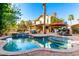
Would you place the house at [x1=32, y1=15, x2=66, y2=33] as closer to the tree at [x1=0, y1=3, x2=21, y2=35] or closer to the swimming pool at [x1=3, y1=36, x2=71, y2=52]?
the swimming pool at [x1=3, y1=36, x2=71, y2=52]

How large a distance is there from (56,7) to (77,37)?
0.37 meters

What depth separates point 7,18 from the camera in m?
1.71

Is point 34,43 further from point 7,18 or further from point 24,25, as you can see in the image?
point 7,18

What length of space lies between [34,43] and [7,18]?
379 millimetres

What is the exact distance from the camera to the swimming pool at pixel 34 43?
66.3 inches

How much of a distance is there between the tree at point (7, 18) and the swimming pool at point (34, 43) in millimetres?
113

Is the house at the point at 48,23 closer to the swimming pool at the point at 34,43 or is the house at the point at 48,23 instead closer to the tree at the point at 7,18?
the swimming pool at the point at 34,43

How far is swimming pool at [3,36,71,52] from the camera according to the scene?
1.68 meters

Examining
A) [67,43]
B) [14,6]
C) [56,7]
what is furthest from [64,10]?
[14,6]

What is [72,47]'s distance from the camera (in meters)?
1.68

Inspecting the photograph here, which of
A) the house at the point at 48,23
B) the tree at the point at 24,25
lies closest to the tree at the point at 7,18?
the tree at the point at 24,25

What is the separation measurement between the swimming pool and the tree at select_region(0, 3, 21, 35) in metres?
0.11

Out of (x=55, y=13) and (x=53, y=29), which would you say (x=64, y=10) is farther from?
(x=53, y=29)

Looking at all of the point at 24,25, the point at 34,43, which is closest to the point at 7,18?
the point at 24,25
